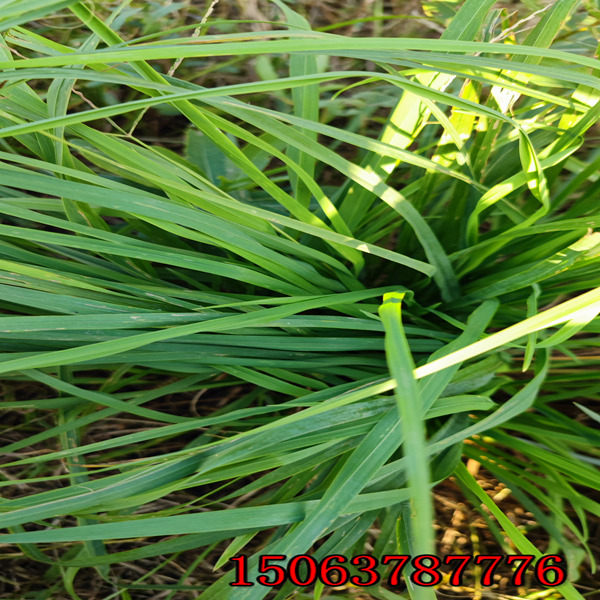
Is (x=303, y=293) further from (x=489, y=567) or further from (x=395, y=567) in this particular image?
(x=489, y=567)

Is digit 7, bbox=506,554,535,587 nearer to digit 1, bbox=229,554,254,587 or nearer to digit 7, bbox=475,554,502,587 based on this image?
digit 7, bbox=475,554,502,587

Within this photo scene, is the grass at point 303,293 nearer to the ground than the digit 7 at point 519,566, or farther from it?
farther from it

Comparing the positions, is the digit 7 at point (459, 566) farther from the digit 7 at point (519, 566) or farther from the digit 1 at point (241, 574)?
the digit 1 at point (241, 574)

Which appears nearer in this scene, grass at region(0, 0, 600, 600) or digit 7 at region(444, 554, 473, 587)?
grass at region(0, 0, 600, 600)

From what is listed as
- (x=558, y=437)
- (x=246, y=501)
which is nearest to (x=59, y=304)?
(x=246, y=501)

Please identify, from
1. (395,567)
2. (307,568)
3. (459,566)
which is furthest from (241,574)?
(459,566)

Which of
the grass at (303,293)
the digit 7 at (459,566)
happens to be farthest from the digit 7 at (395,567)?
the digit 7 at (459,566)

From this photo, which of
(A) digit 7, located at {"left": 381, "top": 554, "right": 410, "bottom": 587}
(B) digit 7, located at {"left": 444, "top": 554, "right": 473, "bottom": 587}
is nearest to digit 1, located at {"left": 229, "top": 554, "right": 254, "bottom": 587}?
(A) digit 7, located at {"left": 381, "top": 554, "right": 410, "bottom": 587}

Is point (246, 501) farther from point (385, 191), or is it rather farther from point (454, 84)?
point (454, 84)
